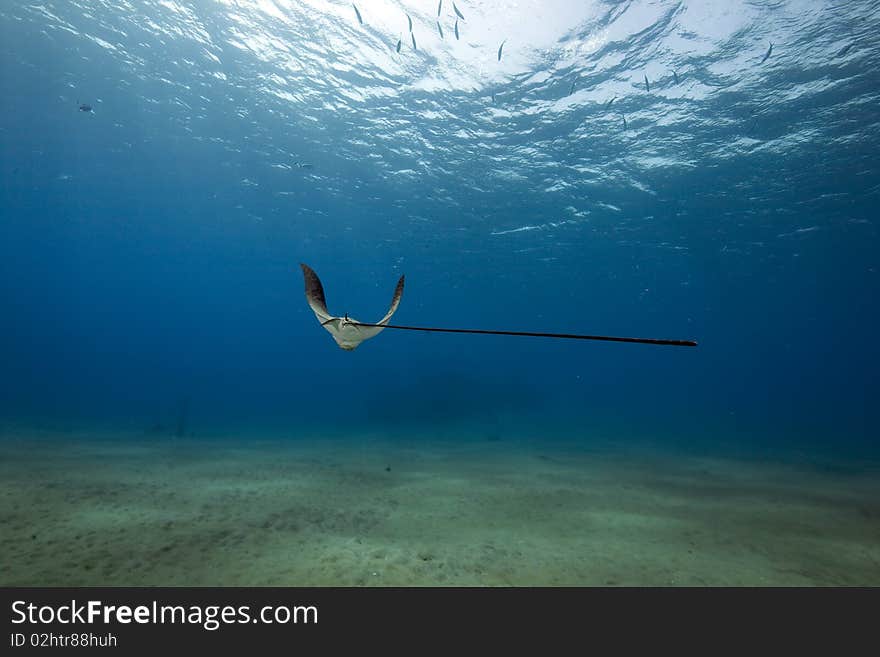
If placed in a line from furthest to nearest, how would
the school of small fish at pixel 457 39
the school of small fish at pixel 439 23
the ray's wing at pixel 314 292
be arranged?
the school of small fish at pixel 439 23 < the school of small fish at pixel 457 39 < the ray's wing at pixel 314 292

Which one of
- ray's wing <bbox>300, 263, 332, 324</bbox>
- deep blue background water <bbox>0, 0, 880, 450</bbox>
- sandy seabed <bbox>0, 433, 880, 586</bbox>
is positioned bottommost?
sandy seabed <bbox>0, 433, 880, 586</bbox>

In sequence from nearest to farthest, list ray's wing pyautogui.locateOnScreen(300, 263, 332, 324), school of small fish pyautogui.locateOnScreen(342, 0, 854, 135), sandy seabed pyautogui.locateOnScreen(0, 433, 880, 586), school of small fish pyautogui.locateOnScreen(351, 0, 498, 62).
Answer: sandy seabed pyautogui.locateOnScreen(0, 433, 880, 586), ray's wing pyautogui.locateOnScreen(300, 263, 332, 324), school of small fish pyautogui.locateOnScreen(342, 0, 854, 135), school of small fish pyautogui.locateOnScreen(351, 0, 498, 62)

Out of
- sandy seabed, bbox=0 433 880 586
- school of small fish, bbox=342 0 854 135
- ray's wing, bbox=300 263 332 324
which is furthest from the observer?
school of small fish, bbox=342 0 854 135

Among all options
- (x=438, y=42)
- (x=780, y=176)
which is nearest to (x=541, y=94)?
(x=438, y=42)

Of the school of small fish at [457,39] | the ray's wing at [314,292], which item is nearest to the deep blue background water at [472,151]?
the school of small fish at [457,39]

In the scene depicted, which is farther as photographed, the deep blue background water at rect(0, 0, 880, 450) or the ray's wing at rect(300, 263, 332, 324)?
the deep blue background water at rect(0, 0, 880, 450)

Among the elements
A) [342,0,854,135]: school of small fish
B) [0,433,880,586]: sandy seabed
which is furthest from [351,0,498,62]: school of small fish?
[0,433,880,586]: sandy seabed

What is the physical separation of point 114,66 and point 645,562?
2497cm

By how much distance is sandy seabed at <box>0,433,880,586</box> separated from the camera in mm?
4906

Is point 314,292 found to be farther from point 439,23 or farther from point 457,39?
point 457,39

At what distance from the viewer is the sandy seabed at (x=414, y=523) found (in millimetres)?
4906

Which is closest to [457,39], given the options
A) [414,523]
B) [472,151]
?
[472,151]

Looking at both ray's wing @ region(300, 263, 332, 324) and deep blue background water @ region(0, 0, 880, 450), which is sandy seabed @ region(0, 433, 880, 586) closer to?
ray's wing @ region(300, 263, 332, 324)

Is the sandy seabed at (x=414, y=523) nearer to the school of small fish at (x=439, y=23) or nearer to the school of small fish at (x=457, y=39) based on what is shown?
the school of small fish at (x=457, y=39)
